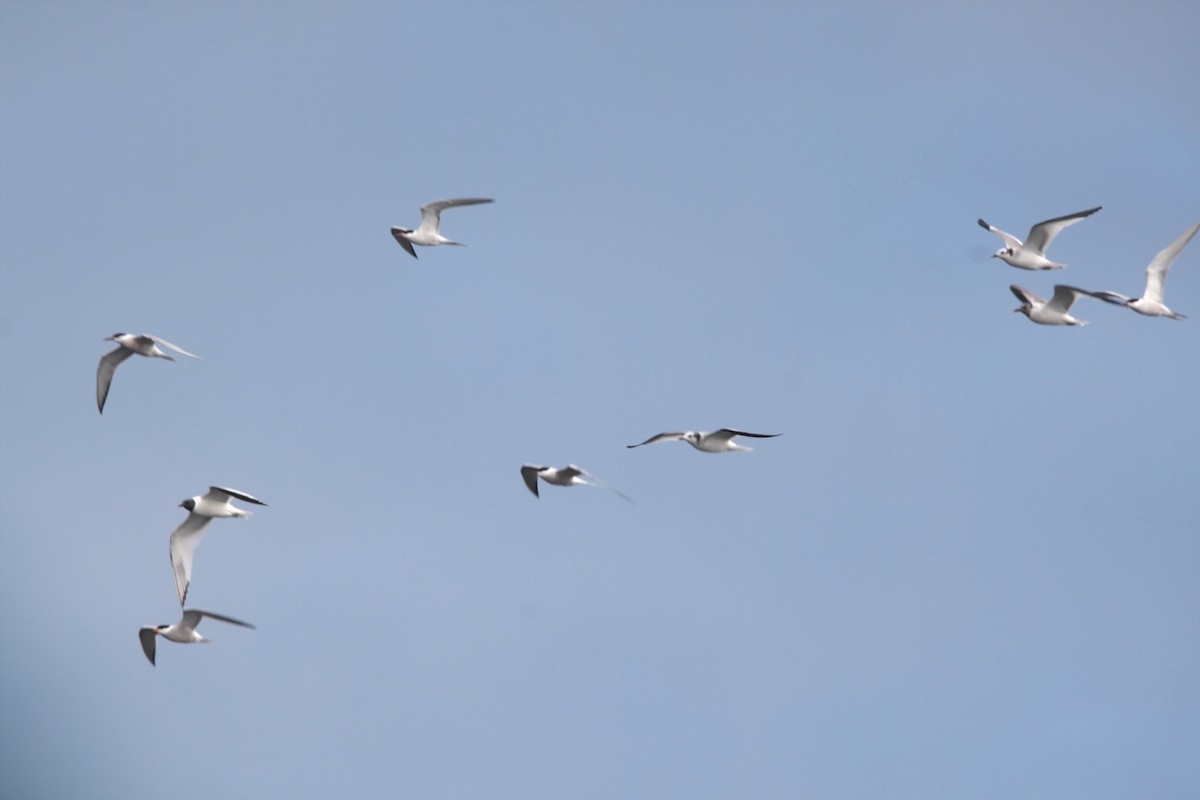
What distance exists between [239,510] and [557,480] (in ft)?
24.6

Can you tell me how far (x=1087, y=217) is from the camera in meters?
42.6

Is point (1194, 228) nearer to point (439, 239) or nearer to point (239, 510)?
point (439, 239)

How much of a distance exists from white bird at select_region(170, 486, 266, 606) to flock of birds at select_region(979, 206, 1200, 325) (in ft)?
65.6

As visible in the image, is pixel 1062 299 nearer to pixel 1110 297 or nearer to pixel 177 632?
pixel 1110 297

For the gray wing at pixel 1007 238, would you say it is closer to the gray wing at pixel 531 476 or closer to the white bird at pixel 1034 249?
the white bird at pixel 1034 249

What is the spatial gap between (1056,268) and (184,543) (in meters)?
23.0

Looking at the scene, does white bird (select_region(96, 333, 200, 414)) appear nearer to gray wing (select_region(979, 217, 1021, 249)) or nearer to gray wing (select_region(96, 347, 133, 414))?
gray wing (select_region(96, 347, 133, 414))

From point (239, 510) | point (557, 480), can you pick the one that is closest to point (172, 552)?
point (239, 510)

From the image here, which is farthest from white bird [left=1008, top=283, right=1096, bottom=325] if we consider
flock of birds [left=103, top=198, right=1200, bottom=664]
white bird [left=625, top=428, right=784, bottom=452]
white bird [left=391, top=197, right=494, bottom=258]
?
white bird [left=391, top=197, right=494, bottom=258]

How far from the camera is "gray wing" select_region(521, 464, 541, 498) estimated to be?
1559 inches

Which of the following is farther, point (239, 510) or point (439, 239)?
point (439, 239)

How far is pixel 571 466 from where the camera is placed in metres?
38.4

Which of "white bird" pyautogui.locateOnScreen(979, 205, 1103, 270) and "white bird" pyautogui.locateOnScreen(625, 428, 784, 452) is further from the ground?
"white bird" pyautogui.locateOnScreen(979, 205, 1103, 270)

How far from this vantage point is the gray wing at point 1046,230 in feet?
140
